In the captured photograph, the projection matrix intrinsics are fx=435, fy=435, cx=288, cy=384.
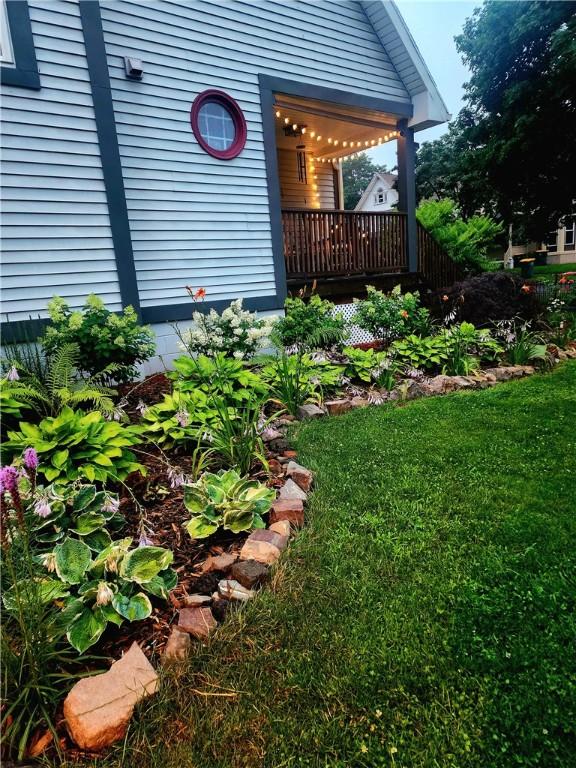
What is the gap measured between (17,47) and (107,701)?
504cm

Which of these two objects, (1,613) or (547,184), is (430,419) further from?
(547,184)

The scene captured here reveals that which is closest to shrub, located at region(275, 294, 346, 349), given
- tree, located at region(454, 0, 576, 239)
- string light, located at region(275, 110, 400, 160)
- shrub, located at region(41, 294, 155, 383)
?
shrub, located at region(41, 294, 155, 383)

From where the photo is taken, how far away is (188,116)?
5.19 m

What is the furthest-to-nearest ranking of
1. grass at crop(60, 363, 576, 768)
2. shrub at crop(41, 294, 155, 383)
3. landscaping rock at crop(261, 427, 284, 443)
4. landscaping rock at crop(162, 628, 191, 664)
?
shrub at crop(41, 294, 155, 383)
landscaping rock at crop(261, 427, 284, 443)
landscaping rock at crop(162, 628, 191, 664)
grass at crop(60, 363, 576, 768)

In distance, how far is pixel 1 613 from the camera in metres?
1.44

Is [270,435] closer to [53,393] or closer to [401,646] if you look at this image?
[53,393]

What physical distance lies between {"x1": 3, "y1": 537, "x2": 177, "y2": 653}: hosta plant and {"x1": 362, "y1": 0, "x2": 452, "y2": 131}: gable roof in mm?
7858

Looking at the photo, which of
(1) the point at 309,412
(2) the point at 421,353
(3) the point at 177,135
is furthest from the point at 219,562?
(3) the point at 177,135

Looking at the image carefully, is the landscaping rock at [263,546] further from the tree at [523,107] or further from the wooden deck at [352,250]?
the tree at [523,107]

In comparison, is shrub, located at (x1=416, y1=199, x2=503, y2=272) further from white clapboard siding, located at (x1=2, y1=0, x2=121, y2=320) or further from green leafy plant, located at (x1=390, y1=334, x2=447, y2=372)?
white clapboard siding, located at (x1=2, y1=0, x2=121, y2=320)

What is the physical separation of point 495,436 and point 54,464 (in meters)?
2.75

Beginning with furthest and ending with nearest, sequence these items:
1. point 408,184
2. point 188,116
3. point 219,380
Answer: point 408,184 < point 188,116 < point 219,380

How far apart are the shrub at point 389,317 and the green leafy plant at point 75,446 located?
368 cm

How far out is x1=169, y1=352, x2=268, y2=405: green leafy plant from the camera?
3.25 m
